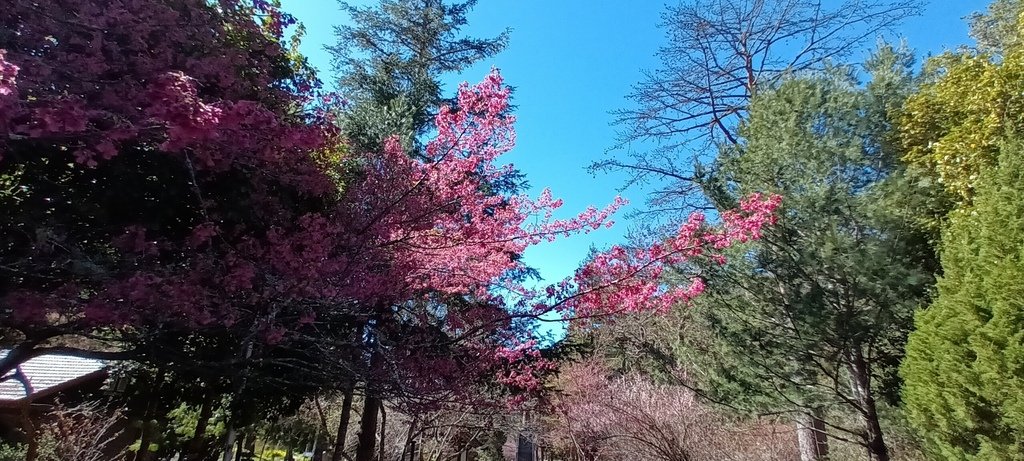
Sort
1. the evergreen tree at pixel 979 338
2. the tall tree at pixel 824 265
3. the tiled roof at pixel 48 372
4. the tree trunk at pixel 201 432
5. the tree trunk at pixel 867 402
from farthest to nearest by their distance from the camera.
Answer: the tiled roof at pixel 48 372, the tree trunk at pixel 867 402, the tree trunk at pixel 201 432, the tall tree at pixel 824 265, the evergreen tree at pixel 979 338

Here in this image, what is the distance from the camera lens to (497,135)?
16.4ft

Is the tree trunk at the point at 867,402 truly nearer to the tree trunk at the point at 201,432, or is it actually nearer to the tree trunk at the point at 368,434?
the tree trunk at the point at 368,434

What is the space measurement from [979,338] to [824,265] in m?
2.04

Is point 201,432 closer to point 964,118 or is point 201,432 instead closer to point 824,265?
point 824,265

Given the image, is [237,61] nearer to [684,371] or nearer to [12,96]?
[12,96]

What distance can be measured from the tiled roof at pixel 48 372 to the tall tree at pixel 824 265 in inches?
410

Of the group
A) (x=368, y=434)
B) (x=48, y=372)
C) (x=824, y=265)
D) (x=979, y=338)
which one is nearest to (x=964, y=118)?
(x=824, y=265)

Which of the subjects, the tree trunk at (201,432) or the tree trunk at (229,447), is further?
the tree trunk at (201,432)

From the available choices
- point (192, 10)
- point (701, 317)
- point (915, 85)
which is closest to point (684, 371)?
point (701, 317)

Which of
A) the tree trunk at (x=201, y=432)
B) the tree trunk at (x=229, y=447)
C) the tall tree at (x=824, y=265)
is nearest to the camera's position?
the tree trunk at (x=229, y=447)

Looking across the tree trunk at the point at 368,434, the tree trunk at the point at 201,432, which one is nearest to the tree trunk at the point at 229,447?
the tree trunk at the point at 201,432

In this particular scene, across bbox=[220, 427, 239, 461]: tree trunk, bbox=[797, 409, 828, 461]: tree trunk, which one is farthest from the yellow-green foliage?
bbox=[220, 427, 239, 461]: tree trunk

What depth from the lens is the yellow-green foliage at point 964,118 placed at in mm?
5176

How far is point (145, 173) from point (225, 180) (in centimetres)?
50
